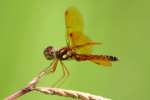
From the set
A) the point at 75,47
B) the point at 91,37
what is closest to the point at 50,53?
the point at 75,47

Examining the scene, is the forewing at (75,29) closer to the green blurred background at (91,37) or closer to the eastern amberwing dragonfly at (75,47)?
the eastern amberwing dragonfly at (75,47)

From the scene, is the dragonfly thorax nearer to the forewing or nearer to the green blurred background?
the forewing

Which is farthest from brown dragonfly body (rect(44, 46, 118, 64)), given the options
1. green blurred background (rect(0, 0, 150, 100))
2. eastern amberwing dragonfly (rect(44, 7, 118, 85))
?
green blurred background (rect(0, 0, 150, 100))

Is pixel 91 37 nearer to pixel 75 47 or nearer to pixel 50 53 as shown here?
pixel 75 47

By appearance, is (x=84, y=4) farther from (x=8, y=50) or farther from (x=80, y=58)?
(x=80, y=58)

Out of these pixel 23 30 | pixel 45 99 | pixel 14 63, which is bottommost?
pixel 45 99

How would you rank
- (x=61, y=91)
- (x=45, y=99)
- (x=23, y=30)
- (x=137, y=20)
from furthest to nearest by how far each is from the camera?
(x=137, y=20), (x=23, y=30), (x=45, y=99), (x=61, y=91)

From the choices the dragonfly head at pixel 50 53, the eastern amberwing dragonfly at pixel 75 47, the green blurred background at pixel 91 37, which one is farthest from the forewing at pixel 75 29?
the green blurred background at pixel 91 37

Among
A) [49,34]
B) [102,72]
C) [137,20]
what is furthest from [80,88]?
[137,20]
